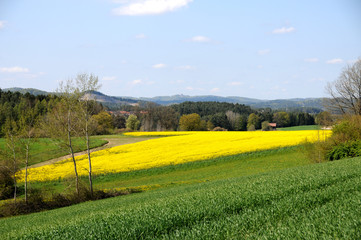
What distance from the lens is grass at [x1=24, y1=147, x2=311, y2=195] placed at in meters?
29.1

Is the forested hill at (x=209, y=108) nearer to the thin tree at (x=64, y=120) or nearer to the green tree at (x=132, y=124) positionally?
the green tree at (x=132, y=124)

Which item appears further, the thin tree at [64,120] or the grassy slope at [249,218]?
the thin tree at [64,120]

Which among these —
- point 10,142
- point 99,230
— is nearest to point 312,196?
point 99,230

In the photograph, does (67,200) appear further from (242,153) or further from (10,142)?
(242,153)

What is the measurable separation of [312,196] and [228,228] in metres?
3.23

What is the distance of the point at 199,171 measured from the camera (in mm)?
32094

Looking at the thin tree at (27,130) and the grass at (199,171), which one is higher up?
the thin tree at (27,130)

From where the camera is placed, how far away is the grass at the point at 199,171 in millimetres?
29062

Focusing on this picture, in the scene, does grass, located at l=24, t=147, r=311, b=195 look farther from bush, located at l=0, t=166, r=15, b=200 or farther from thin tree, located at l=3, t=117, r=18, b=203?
thin tree, located at l=3, t=117, r=18, b=203

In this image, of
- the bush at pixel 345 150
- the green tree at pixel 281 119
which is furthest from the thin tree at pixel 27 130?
the green tree at pixel 281 119

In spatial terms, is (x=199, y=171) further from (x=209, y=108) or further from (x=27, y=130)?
(x=209, y=108)

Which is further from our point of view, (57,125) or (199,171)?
(199,171)

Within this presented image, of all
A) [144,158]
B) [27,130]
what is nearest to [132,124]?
[144,158]

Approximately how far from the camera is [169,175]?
104 feet
